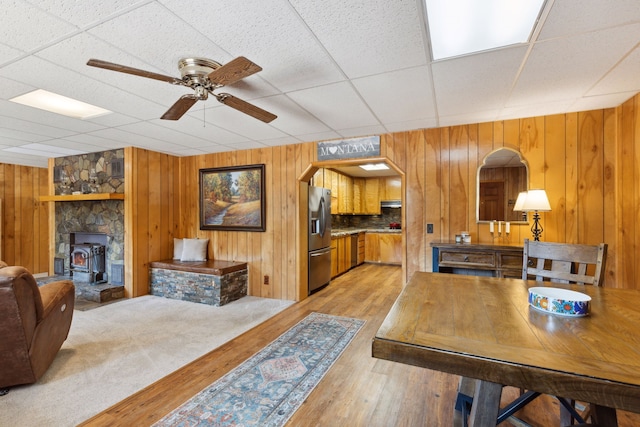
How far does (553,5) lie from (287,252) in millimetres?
3845

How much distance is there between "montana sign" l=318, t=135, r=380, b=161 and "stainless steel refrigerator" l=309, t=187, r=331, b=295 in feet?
2.47

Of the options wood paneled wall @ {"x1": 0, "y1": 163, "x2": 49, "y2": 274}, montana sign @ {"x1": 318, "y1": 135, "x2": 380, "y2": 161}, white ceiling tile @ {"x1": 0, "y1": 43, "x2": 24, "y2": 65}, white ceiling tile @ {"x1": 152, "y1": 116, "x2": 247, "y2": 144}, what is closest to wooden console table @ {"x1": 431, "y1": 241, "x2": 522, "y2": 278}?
montana sign @ {"x1": 318, "y1": 135, "x2": 380, "y2": 161}

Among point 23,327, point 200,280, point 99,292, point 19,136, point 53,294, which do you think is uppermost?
point 19,136

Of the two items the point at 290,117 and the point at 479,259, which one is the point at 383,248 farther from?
the point at 290,117

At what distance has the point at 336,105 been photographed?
9.32 ft

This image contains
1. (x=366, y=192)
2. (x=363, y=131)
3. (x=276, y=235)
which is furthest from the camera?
(x=366, y=192)

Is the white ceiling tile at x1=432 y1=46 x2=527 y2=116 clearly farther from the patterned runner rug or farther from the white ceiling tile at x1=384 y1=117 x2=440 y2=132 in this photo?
the patterned runner rug

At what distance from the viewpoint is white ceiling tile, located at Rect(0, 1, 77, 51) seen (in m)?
1.51

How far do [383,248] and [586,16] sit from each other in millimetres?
6083

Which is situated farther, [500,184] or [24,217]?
[24,217]

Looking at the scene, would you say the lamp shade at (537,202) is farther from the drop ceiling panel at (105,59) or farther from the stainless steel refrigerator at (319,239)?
the drop ceiling panel at (105,59)

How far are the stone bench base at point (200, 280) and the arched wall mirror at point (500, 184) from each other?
3.47 m

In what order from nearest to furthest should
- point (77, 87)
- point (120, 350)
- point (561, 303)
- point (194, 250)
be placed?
point (561, 303) → point (77, 87) → point (120, 350) → point (194, 250)

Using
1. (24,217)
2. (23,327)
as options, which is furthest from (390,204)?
(24,217)
